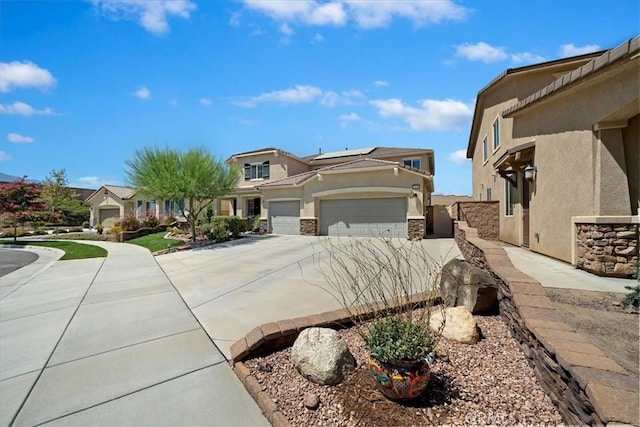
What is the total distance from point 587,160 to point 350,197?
12011 mm

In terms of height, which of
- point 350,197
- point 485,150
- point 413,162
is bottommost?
point 350,197

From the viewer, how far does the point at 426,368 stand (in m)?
2.56

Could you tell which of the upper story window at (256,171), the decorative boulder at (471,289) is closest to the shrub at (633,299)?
the decorative boulder at (471,289)

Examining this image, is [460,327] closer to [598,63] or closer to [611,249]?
[611,249]

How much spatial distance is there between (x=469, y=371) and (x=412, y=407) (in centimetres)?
89

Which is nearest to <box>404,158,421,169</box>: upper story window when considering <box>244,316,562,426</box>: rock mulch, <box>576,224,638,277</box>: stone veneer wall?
<box>576,224,638,277</box>: stone veneer wall

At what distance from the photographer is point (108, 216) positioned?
1294 inches

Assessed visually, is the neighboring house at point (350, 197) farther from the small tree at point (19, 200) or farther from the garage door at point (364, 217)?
the small tree at point (19, 200)

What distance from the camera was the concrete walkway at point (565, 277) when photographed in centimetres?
512

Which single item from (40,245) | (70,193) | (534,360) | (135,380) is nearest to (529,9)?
(534,360)

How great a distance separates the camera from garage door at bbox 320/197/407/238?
53.8 ft

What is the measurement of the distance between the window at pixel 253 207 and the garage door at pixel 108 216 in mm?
17885

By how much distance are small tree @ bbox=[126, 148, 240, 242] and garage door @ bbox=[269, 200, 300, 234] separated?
4.90 m

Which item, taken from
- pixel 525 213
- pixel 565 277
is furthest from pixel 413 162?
pixel 565 277
